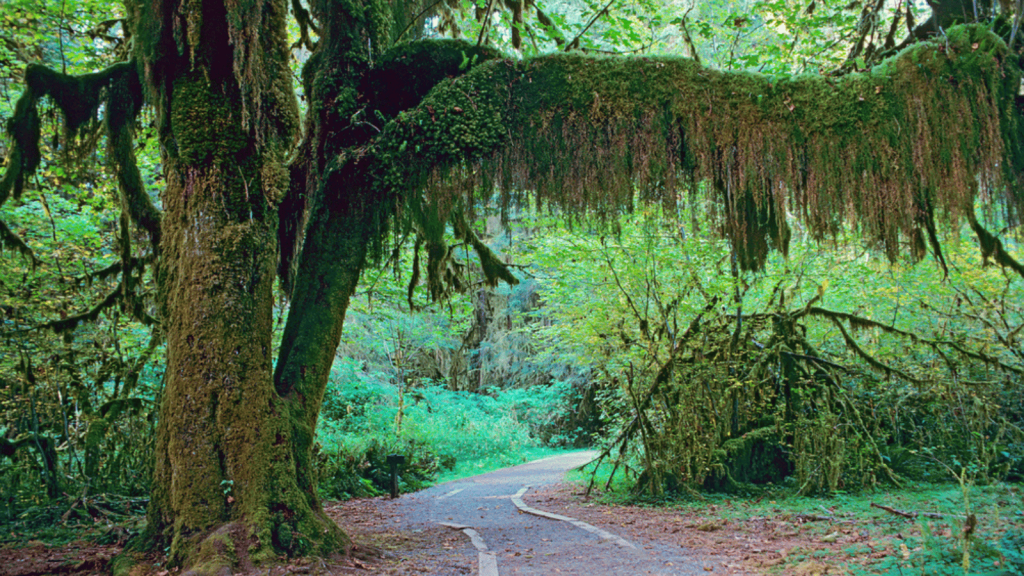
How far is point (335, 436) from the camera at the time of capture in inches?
536

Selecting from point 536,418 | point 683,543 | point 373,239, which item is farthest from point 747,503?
point 536,418

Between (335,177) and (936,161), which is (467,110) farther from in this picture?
(936,161)

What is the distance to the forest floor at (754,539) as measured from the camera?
4082 mm

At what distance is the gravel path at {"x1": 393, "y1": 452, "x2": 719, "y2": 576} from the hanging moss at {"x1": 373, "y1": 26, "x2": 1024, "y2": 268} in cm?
344

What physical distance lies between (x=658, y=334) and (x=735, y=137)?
4.52 meters

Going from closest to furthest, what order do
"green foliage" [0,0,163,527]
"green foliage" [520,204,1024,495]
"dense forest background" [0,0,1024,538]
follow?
"green foliage" [0,0,163,527], "dense forest background" [0,0,1024,538], "green foliage" [520,204,1024,495]

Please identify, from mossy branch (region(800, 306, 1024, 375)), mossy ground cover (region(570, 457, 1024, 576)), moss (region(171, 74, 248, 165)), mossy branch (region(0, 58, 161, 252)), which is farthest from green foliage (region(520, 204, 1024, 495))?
mossy branch (region(0, 58, 161, 252))

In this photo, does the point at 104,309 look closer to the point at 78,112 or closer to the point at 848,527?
the point at 78,112

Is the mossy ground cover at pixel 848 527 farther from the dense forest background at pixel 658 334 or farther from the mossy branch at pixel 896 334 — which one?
the mossy branch at pixel 896 334

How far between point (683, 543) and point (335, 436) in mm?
9836

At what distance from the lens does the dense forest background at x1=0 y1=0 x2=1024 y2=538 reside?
7051 mm

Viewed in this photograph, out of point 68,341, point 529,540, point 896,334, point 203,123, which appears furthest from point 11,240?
point 896,334

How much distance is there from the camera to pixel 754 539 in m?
5.83

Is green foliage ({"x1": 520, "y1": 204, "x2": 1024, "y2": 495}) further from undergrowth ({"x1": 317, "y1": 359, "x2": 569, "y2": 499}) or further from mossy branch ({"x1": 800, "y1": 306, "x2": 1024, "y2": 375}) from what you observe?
undergrowth ({"x1": 317, "y1": 359, "x2": 569, "y2": 499})
